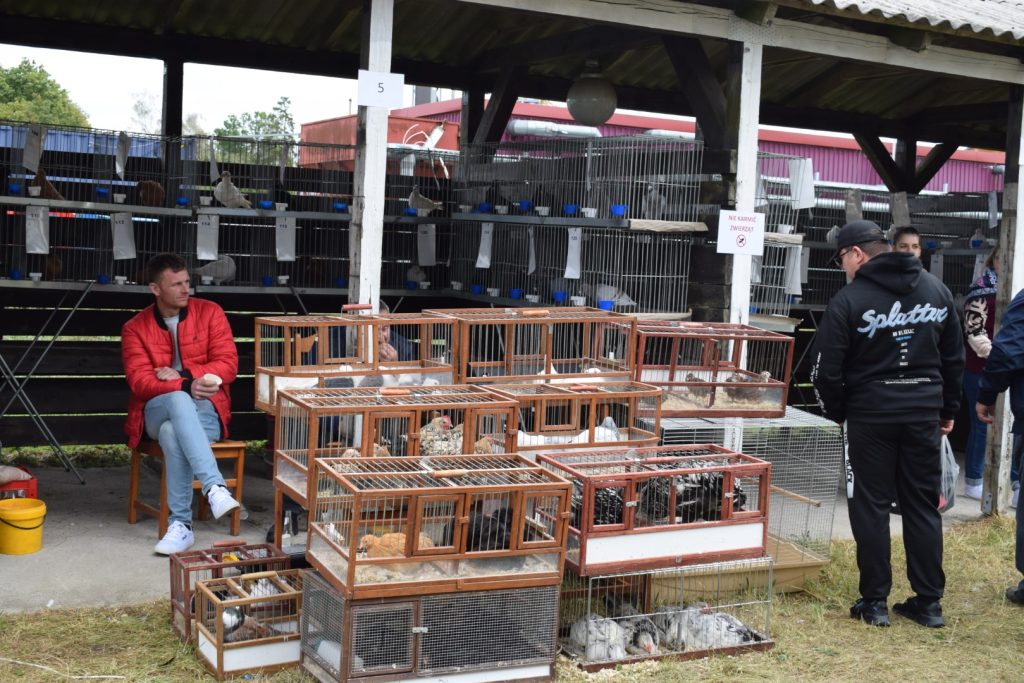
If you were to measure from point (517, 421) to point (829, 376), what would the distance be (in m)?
1.54

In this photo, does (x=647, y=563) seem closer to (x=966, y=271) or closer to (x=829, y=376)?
(x=829, y=376)

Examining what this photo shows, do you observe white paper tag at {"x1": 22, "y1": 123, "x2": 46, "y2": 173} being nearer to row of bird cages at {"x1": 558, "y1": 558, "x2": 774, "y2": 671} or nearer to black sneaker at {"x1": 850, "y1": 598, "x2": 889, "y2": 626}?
row of bird cages at {"x1": 558, "y1": 558, "x2": 774, "y2": 671}

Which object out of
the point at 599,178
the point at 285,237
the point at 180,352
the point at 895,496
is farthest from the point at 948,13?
the point at 180,352

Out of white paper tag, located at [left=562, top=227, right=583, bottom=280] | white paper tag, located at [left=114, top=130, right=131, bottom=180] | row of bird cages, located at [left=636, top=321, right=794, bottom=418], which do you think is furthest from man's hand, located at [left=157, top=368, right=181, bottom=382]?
white paper tag, located at [left=562, top=227, right=583, bottom=280]

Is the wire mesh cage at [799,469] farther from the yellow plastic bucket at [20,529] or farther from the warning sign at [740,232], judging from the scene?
the yellow plastic bucket at [20,529]

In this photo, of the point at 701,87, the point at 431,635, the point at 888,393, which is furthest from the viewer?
the point at 701,87

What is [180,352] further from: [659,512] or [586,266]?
[659,512]

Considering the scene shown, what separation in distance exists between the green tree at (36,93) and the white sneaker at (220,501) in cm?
2895

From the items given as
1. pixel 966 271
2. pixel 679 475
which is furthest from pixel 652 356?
pixel 966 271

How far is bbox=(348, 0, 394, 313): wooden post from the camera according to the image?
6352 mm

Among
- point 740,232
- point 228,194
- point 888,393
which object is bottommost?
point 888,393

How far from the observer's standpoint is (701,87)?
7664mm

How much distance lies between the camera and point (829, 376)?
18.3 ft

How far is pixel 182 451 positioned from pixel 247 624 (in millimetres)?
1908
